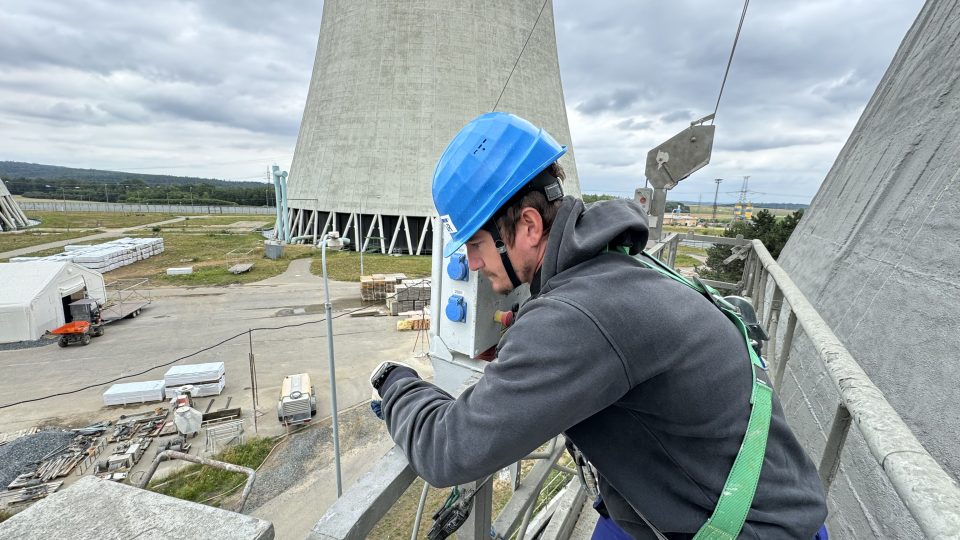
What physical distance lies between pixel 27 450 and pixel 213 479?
4.29 m

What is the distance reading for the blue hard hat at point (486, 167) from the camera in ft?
4.52

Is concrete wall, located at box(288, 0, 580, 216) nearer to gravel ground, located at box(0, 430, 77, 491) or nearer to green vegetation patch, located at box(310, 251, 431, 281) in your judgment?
green vegetation patch, located at box(310, 251, 431, 281)

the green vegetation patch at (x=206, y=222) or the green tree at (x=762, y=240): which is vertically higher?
the green tree at (x=762, y=240)

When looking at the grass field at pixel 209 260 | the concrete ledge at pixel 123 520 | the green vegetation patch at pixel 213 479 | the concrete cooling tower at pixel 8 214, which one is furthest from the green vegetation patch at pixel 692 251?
the concrete cooling tower at pixel 8 214

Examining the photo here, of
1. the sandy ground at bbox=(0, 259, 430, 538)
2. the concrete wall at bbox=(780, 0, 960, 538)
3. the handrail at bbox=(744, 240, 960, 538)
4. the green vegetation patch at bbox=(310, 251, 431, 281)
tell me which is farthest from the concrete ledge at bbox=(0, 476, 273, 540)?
the green vegetation patch at bbox=(310, 251, 431, 281)

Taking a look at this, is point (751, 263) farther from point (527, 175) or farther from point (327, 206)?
point (327, 206)

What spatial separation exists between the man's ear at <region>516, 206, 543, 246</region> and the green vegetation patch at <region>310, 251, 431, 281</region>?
71.0 ft

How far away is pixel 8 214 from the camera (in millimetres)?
43281

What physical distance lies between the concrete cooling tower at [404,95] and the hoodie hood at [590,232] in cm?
2731

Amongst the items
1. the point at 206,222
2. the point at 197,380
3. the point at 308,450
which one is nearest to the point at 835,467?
the point at 308,450

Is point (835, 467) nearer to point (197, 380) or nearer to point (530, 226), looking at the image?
point (530, 226)

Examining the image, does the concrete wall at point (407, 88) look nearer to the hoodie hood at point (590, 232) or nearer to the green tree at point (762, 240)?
the green tree at point (762, 240)

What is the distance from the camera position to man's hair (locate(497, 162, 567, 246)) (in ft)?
4.59

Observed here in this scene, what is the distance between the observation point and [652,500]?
1159mm
